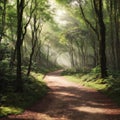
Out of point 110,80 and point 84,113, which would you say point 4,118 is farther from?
point 110,80

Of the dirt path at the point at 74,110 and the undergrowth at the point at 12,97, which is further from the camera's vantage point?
the undergrowth at the point at 12,97

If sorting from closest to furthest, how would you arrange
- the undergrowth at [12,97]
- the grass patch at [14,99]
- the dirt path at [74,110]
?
the dirt path at [74,110] → the grass patch at [14,99] → the undergrowth at [12,97]

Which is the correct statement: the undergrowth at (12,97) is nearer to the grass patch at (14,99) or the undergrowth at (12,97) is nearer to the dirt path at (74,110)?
the grass patch at (14,99)

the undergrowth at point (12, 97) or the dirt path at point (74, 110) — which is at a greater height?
the undergrowth at point (12, 97)

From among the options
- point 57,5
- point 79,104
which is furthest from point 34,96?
point 57,5

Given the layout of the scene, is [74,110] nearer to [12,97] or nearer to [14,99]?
[14,99]

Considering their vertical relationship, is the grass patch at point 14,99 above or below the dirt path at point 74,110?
above

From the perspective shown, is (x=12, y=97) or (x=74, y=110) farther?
(x=12, y=97)

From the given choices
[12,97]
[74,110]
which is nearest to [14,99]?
[12,97]

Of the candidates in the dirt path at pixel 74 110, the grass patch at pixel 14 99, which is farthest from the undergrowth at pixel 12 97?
the dirt path at pixel 74 110

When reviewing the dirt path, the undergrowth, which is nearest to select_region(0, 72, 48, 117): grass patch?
the undergrowth

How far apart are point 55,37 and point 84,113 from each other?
184ft

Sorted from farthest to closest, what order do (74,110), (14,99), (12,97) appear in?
(12,97), (14,99), (74,110)

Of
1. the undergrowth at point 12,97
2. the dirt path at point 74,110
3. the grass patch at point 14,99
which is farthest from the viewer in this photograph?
the undergrowth at point 12,97
